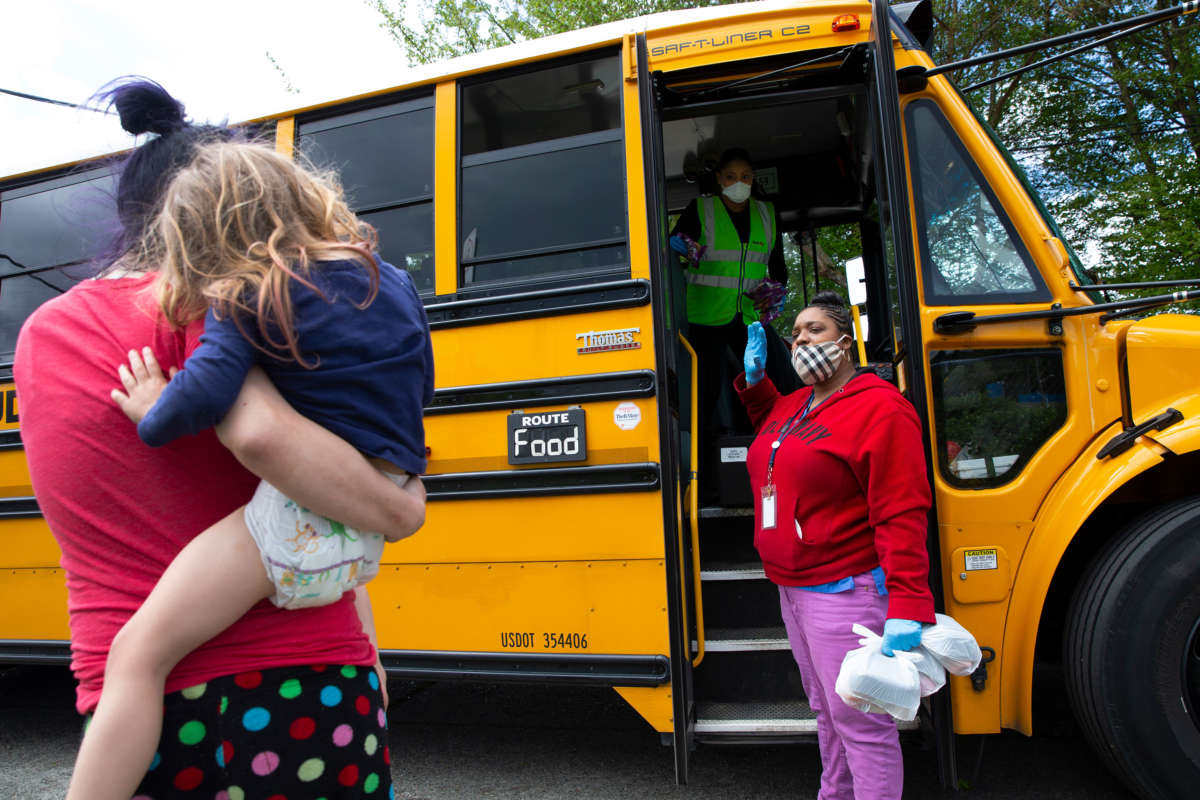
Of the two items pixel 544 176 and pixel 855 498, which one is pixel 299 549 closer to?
pixel 855 498

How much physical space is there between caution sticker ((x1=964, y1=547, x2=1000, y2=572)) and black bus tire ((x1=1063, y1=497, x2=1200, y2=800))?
295 millimetres

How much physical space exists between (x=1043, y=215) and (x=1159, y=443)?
0.85m

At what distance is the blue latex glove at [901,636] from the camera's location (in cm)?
195

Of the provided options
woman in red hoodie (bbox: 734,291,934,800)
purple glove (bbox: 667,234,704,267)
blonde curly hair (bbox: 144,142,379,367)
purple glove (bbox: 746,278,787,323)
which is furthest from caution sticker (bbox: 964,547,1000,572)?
blonde curly hair (bbox: 144,142,379,367)

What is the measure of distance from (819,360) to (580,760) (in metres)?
1.91

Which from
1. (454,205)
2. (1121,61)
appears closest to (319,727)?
(454,205)

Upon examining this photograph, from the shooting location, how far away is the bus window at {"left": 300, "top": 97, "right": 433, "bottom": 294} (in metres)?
3.01

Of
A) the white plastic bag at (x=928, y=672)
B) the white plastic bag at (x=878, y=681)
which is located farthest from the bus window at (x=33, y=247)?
the white plastic bag at (x=928, y=672)

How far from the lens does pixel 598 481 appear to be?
2674 millimetres

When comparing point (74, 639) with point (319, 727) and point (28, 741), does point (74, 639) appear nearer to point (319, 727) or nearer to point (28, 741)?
point (319, 727)

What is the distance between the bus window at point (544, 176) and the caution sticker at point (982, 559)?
1425 millimetres

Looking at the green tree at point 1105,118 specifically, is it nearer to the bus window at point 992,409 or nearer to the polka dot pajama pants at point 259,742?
the bus window at point 992,409

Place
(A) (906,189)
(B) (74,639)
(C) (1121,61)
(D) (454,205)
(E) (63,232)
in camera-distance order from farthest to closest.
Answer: (C) (1121,61) < (E) (63,232) < (D) (454,205) < (A) (906,189) < (B) (74,639)

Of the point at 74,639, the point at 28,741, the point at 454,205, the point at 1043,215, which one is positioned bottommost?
the point at 28,741
